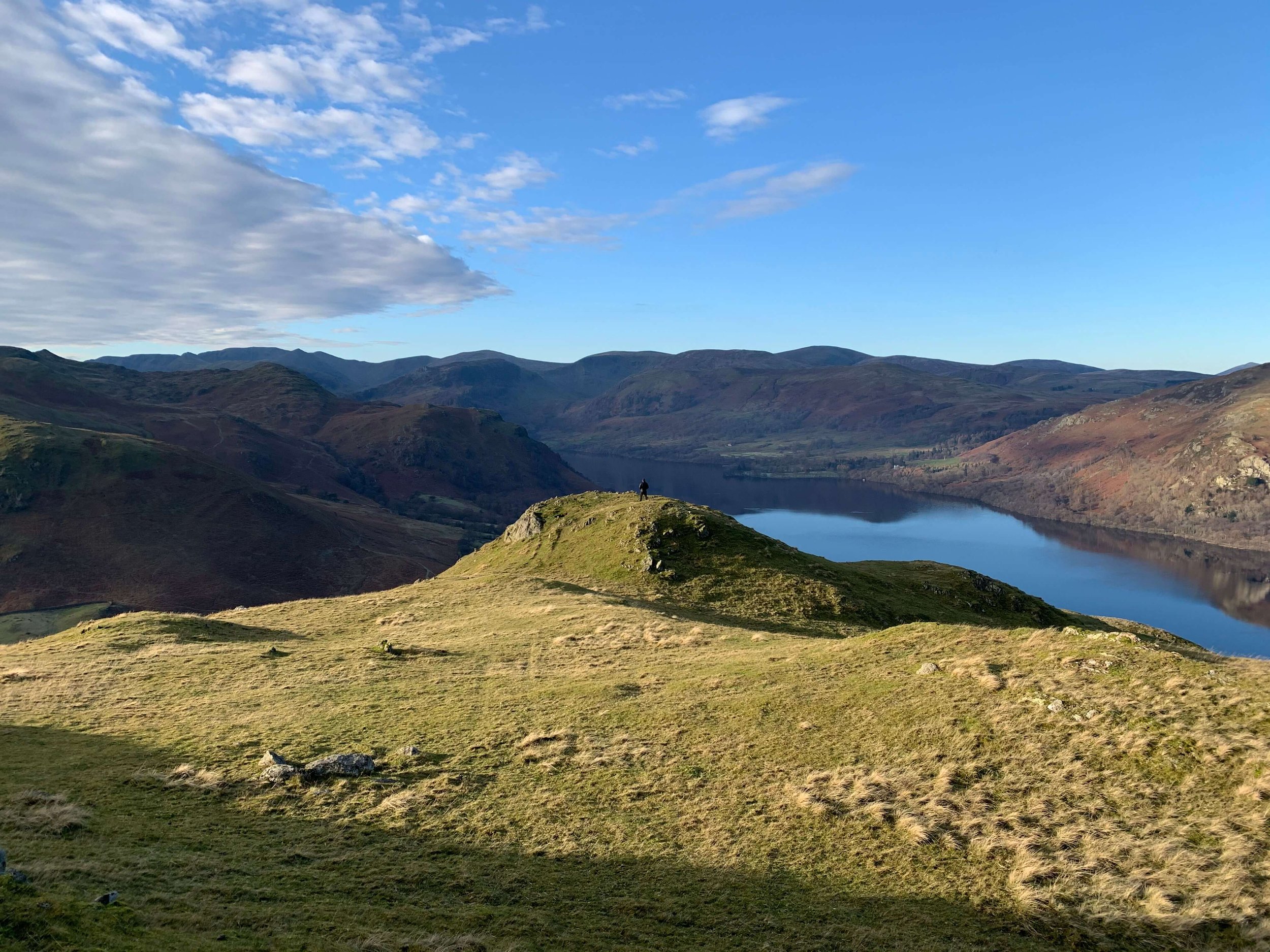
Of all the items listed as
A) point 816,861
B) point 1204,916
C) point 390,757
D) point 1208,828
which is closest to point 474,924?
point 816,861

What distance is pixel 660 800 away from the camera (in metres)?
18.6

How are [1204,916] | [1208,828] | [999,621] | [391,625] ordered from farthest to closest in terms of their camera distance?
[999,621]
[391,625]
[1208,828]
[1204,916]

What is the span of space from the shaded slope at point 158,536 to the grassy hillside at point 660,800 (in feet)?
422

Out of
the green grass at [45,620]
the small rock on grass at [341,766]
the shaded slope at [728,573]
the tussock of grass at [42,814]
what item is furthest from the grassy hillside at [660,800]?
the green grass at [45,620]

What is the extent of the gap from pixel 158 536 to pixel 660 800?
171815mm

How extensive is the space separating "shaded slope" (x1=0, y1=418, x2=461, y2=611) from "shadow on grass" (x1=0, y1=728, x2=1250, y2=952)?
13984 centimetres

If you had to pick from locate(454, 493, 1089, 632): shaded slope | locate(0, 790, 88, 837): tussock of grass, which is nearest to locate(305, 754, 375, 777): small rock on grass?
locate(0, 790, 88, 837): tussock of grass

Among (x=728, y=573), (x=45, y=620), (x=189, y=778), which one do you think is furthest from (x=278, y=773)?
(x=45, y=620)

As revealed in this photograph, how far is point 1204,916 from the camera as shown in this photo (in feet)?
42.0

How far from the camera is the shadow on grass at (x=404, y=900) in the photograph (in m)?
12.1

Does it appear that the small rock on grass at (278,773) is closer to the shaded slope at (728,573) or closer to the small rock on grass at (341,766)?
the small rock on grass at (341,766)

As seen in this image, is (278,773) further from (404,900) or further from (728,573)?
(728,573)

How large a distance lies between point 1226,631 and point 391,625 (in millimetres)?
186302

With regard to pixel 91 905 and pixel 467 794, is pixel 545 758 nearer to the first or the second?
pixel 467 794
